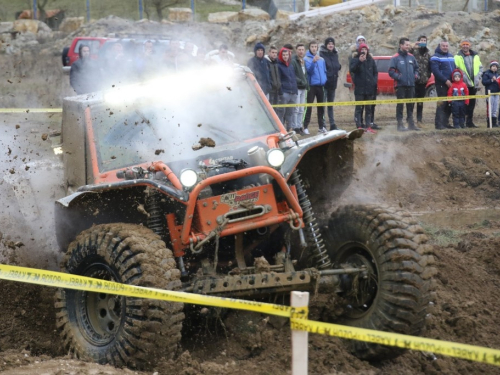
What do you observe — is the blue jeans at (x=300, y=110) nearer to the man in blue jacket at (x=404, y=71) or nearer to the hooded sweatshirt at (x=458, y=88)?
the man in blue jacket at (x=404, y=71)

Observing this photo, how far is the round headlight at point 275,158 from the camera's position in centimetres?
559

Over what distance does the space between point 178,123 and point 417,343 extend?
139 inches

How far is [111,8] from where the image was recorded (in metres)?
31.4

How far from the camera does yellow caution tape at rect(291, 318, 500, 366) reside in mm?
3258

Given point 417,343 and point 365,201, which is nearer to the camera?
point 417,343

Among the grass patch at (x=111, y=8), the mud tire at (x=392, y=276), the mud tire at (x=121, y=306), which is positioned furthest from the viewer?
the grass patch at (x=111, y=8)

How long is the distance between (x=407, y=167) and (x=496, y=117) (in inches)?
144

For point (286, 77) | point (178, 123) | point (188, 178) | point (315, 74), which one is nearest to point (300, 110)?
point (286, 77)

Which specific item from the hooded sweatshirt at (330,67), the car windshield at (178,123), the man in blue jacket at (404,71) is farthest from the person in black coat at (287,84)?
the car windshield at (178,123)

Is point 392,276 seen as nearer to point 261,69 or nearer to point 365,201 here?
point 365,201

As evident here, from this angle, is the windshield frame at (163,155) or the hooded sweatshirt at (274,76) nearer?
the windshield frame at (163,155)

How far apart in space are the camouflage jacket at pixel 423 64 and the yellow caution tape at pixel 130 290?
11409mm

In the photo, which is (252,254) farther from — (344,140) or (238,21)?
(238,21)

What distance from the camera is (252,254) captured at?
610 centimetres
